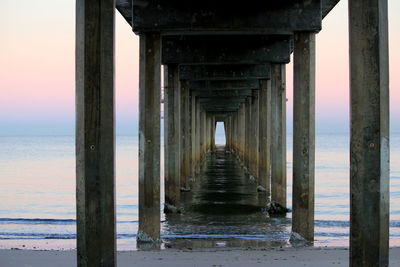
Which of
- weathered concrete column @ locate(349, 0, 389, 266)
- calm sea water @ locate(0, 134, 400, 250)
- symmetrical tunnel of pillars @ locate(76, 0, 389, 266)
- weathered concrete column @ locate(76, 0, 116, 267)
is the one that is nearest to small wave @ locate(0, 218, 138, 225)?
calm sea water @ locate(0, 134, 400, 250)

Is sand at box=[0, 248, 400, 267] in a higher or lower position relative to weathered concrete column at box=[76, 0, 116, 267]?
lower

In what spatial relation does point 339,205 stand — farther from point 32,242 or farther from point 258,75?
point 32,242

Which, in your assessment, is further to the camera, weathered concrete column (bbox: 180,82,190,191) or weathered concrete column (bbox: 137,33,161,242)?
weathered concrete column (bbox: 180,82,190,191)

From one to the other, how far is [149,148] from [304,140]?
231cm

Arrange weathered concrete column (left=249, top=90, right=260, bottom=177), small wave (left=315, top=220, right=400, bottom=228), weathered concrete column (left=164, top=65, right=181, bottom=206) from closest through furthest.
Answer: small wave (left=315, top=220, right=400, bottom=228) → weathered concrete column (left=164, top=65, right=181, bottom=206) → weathered concrete column (left=249, top=90, right=260, bottom=177)

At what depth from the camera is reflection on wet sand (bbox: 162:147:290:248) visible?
32.0 ft

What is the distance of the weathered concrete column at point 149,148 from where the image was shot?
8.98 m

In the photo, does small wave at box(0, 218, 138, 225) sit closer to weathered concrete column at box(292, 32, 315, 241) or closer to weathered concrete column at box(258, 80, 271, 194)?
weathered concrete column at box(258, 80, 271, 194)

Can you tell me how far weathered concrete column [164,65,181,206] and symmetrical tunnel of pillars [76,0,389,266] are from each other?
25 millimetres

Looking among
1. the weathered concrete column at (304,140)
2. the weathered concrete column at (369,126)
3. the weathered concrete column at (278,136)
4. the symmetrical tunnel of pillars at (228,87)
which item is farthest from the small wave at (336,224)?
the weathered concrete column at (369,126)

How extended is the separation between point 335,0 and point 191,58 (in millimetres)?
4698

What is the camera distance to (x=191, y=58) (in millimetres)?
14125

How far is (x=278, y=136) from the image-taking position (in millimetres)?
13594

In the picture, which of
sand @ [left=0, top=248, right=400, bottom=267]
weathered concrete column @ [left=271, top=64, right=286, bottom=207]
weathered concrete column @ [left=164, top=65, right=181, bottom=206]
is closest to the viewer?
sand @ [left=0, top=248, right=400, bottom=267]
